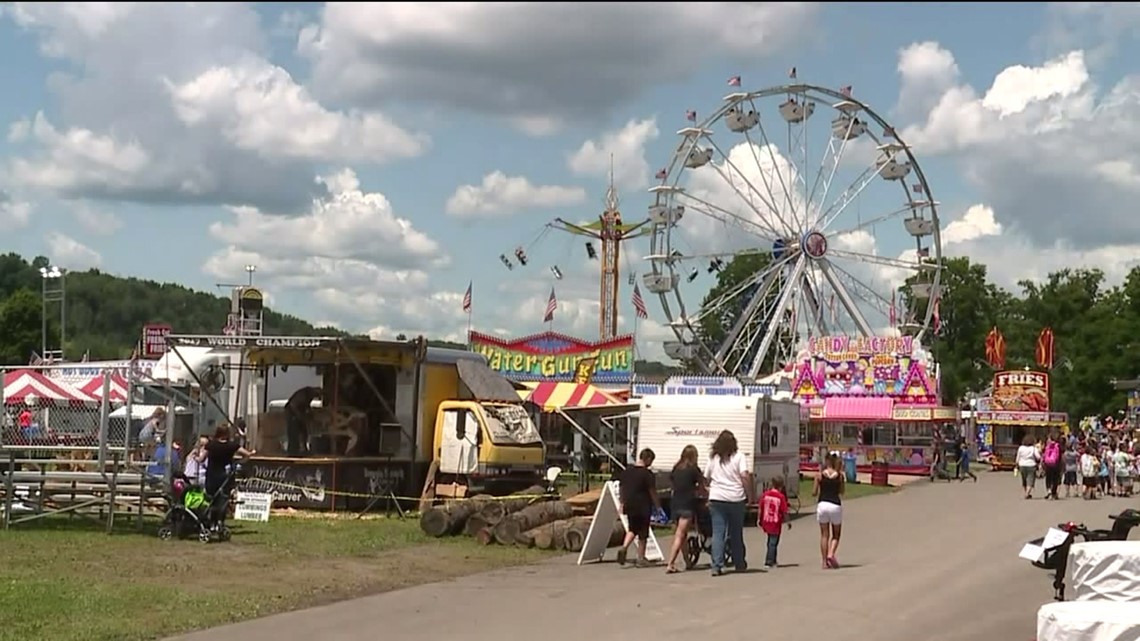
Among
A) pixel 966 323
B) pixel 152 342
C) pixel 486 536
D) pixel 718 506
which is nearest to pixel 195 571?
pixel 486 536

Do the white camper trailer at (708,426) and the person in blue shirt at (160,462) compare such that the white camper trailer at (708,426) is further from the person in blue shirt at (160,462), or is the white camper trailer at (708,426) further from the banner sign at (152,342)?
the banner sign at (152,342)

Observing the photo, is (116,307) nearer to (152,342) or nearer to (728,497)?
(152,342)

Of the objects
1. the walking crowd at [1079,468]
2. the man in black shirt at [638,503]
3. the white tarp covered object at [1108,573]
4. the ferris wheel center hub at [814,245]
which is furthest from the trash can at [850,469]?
the white tarp covered object at [1108,573]

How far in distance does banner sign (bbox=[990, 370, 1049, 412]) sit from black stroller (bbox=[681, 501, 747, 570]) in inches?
1666

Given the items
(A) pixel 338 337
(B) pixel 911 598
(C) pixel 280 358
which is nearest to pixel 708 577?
(B) pixel 911 598

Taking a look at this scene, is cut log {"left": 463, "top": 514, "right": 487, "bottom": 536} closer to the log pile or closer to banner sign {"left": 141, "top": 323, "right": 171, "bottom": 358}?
the log pile

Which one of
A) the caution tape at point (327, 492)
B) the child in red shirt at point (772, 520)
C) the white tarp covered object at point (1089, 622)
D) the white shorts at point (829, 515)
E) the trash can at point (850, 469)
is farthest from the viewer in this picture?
the trash can at point (850, 469)

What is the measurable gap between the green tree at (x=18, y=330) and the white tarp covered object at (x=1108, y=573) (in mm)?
85543

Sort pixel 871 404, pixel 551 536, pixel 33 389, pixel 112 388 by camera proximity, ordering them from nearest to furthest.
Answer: pixel 551 536 → pixel 33 389 → pixel 112 388 → pixel 871 404

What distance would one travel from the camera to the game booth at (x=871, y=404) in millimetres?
46375

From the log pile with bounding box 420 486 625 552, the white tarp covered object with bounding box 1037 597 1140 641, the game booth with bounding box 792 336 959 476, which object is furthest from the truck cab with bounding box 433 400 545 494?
the game booth with bounding box 792 336 959 476

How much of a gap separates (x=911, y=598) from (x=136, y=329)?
115200mm

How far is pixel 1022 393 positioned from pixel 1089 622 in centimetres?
5209

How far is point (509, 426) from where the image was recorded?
82.4ft
